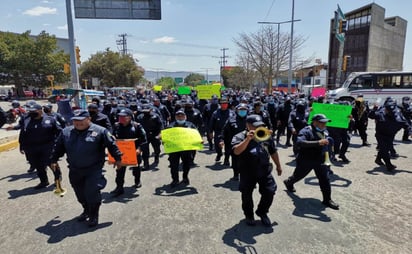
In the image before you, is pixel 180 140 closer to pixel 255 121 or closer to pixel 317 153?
pixel 255 121

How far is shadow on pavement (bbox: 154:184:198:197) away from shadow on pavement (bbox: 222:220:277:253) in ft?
5.11

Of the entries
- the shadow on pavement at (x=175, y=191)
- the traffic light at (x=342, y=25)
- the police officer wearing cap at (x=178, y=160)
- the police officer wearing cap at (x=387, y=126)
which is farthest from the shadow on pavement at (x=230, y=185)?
the traffic light at (x=342, y=25)

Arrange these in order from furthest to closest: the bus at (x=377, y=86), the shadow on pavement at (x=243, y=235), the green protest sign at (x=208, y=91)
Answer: the bus at (x=377, y=86)
the green protest sign at (x=208, y=91)
the shadow on pavement at (x=243, y=235)

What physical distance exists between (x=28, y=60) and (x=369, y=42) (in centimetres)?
5150

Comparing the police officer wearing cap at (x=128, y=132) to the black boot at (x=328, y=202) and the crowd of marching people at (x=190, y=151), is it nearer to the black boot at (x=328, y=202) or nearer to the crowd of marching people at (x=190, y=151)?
the crowd of marching people at (x=190, y=151)

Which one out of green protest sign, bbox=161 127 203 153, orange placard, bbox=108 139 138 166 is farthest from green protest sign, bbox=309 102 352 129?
orange placard, bbox=108 139 138 166

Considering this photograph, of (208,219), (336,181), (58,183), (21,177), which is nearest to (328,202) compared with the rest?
(336,181)

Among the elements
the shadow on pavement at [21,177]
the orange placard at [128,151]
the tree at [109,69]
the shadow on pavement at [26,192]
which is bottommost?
the shadow on pavement at [21,177]

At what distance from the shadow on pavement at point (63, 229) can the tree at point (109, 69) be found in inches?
1945

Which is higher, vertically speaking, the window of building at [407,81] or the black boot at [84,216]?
the window of building at [407,81]

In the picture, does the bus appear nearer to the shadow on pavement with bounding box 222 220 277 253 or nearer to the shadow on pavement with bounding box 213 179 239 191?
the shadow on pavement with bounding box 213 179 239 191

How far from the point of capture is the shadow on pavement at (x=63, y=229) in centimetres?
385

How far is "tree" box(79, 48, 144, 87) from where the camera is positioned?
50.5m

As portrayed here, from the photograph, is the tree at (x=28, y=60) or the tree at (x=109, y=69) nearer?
the tree at (x=28, y=60)
